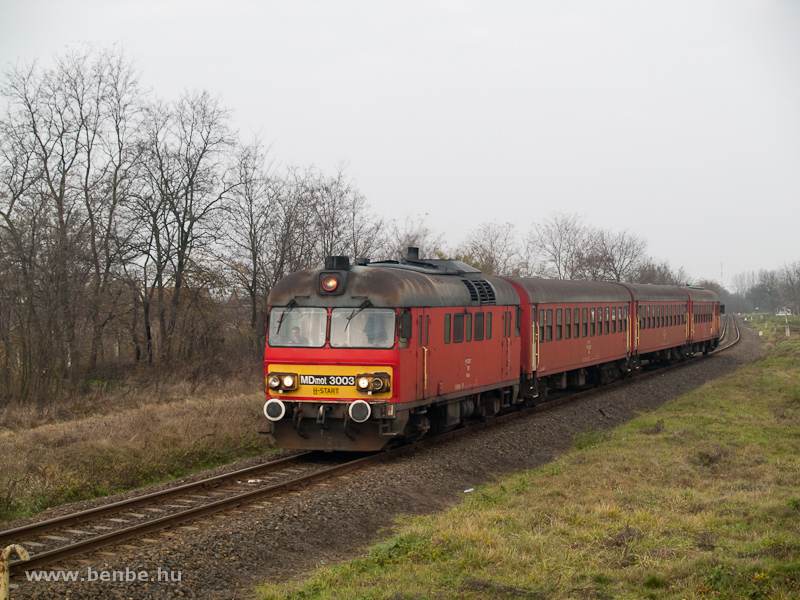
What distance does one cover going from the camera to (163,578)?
651 centimetres

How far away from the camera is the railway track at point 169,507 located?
7516 millimetres

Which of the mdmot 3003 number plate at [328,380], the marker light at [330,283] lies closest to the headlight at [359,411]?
the mdmot 3003 number plate at [328,380]

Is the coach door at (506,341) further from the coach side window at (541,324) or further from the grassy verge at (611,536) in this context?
the grassy verge at (611,536)

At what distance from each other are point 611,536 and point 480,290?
8.11 metres

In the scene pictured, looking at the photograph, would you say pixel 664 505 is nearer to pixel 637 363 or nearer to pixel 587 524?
pixel 587 524

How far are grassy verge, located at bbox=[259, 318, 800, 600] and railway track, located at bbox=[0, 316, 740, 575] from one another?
7.11ft

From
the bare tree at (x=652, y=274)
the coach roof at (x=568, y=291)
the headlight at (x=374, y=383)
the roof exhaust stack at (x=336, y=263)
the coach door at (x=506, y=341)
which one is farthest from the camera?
the bare tree at (x=652, y=274)

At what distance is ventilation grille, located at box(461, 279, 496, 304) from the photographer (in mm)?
14586

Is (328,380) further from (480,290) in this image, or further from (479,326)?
(480,290)

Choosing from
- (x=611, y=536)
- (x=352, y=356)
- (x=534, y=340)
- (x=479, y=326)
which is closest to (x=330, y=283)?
(x=352, y=356)

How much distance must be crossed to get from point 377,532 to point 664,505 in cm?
353

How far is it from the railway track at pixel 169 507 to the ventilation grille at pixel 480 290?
339 centimetres

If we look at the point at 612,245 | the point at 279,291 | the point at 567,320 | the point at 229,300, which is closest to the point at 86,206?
the point at 229,300

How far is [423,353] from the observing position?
12.3m
